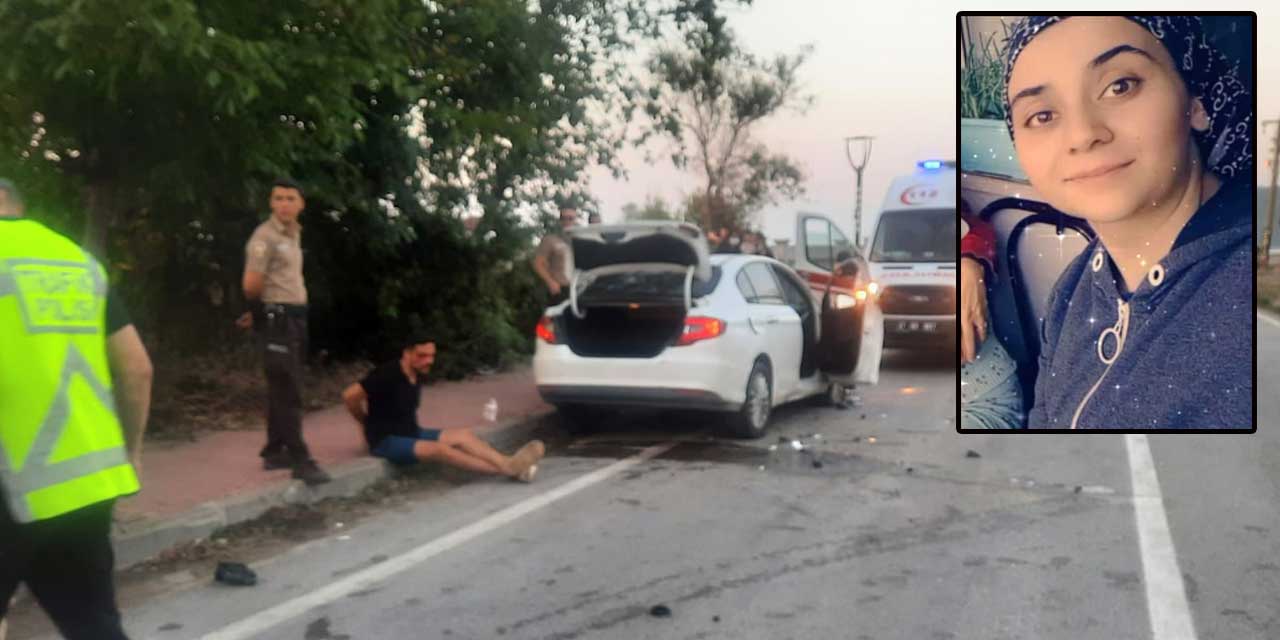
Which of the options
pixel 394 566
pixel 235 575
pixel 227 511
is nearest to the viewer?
pixel 235 575

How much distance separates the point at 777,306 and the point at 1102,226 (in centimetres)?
765

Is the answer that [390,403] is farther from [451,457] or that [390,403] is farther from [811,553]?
[811,553]

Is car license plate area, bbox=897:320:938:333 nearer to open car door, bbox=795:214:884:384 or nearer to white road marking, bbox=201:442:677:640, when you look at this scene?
open car door, bbox=795:214:884:384

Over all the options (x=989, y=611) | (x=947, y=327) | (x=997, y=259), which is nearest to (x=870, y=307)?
(x=947, y=327)

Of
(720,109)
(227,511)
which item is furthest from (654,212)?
(227,511)

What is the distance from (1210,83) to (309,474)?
6.08 meters

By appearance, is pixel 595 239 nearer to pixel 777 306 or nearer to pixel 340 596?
pixel 777 306

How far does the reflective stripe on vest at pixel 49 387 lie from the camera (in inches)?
123

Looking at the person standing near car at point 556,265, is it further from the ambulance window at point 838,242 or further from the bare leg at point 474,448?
the ambulance window at point 838,242

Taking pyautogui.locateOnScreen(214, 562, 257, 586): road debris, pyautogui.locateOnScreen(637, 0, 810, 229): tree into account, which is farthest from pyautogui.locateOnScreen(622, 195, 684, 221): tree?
pyautogui.locateOnScreen(214, 562, 257, 586): road debris

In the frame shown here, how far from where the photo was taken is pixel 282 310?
7383 millimetres

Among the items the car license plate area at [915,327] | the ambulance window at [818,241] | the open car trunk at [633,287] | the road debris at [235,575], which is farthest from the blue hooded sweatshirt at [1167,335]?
the ambulance window at [818,241]

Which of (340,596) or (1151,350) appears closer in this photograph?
(1151,350)

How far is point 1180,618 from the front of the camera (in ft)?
16.6
